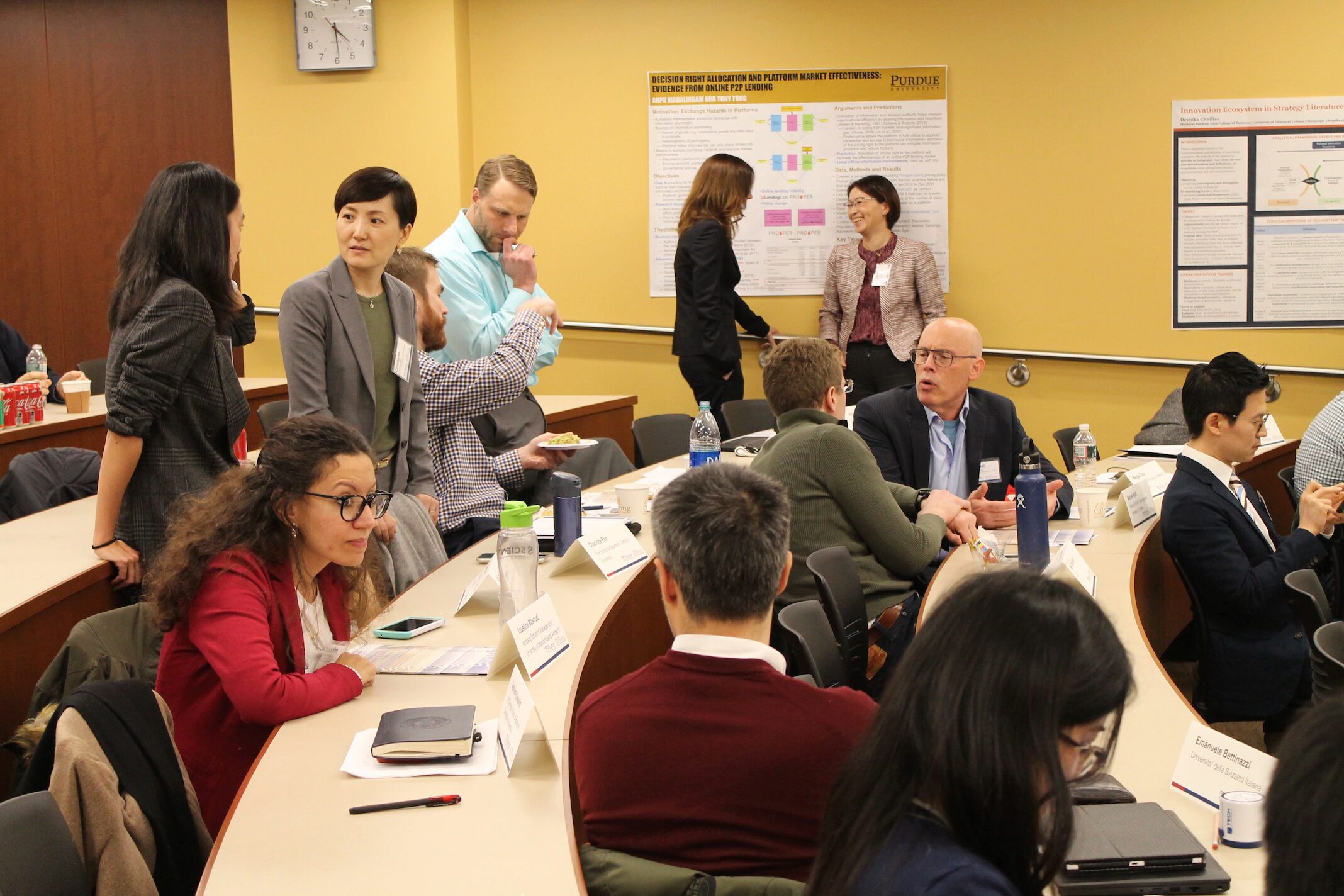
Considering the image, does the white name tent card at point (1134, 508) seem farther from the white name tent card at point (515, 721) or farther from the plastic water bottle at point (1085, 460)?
the white name tent card at point (515, 721)

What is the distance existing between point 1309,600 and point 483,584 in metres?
1.85

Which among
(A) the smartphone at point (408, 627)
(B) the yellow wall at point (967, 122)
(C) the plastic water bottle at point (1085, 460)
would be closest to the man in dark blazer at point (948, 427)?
(C) the plastic water bottle at point (1085, 460)

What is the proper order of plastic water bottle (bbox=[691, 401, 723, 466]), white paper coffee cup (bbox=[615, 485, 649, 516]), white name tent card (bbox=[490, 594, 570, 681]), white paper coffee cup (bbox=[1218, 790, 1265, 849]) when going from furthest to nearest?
plastic water bottle (bbox=[691, 401, 723, 466]) < white paper coffee cup (bbox=[615, 485, 649, 516]) < white name tent card (bbox=[490, 594, 570, 681]) < white paper coffee cup (bbox=[1218, 790, 1265, 849])

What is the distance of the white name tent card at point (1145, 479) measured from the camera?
372cm

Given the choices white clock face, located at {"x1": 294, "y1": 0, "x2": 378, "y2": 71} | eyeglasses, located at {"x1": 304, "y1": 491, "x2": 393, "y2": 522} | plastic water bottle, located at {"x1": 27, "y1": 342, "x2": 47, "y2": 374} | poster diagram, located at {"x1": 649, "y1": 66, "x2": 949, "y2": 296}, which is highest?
white clock face, located at {"x1": 294, "y1": 0, "x2": 378, "y2": 71}

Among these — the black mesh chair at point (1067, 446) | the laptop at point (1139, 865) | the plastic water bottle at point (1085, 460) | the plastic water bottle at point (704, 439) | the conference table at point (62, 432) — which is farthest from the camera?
the black mesh chair at point (1067, 446)

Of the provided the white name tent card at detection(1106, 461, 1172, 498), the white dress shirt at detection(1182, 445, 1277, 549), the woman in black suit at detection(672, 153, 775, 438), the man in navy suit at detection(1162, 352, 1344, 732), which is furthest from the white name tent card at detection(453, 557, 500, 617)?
the woman in black suit at detection(672, 153, 775, 438)

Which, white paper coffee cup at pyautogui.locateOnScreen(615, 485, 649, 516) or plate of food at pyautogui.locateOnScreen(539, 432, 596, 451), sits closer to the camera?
white paper coffee cup at pyautogui.locateOnScreen(615, 485, 649, 516)

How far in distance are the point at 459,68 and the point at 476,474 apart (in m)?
3.72

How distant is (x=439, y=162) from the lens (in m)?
6.58

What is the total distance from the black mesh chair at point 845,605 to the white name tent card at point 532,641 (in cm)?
68

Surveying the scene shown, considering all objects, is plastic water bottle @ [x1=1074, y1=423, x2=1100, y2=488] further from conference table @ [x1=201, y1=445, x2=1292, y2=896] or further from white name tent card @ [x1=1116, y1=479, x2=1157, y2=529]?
conference table @ [x1=201, y1=445, x2=1292, y2=896]

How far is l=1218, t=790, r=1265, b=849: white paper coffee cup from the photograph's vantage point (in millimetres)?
1549

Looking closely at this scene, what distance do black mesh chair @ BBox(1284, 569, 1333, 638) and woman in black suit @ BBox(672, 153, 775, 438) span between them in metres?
3.18
